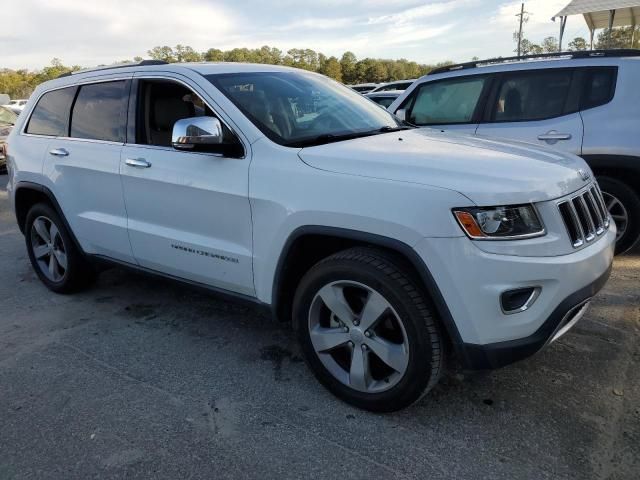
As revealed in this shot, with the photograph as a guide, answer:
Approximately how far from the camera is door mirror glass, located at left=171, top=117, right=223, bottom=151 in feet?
9.56

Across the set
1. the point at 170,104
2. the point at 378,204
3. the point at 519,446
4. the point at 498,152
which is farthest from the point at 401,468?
the point at 170,104

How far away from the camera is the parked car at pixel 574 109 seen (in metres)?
4.64

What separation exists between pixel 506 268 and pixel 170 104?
101 inches

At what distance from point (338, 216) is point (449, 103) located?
12.0 feet

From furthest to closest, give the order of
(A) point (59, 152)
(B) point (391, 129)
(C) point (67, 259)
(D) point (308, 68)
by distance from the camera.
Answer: (D) point (308, 68), (C) point (67, 259), (A) point (59, 152), (B) point (391, 129)

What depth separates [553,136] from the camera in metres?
4.89

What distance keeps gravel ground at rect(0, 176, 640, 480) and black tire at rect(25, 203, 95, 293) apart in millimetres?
604

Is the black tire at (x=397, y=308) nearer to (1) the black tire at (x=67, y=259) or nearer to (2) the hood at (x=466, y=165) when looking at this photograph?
(2) the hood at (x=466, y=165)

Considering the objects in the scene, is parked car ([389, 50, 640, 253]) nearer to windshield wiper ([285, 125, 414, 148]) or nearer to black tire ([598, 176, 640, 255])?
black tire ([598, 176, 640, 255])

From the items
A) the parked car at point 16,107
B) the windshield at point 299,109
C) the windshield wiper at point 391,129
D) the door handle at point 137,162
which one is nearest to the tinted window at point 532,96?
the windshield at point 299,109

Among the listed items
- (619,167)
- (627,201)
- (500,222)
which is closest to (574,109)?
(619,167)

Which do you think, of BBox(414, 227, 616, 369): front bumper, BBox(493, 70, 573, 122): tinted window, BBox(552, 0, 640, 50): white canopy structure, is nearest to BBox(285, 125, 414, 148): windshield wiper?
BBox(414, 227, 616, 369): front bumper

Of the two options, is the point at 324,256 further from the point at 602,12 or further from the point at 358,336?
the point at 602,12

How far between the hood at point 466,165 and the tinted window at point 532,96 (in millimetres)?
2259
